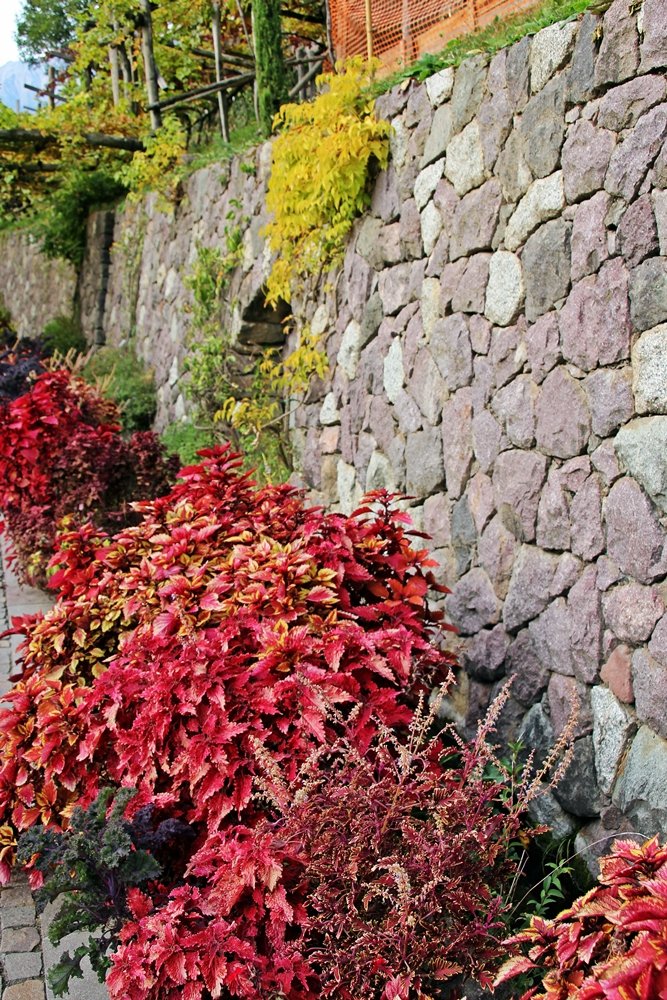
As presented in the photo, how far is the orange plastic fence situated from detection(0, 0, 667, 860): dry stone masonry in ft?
1.47

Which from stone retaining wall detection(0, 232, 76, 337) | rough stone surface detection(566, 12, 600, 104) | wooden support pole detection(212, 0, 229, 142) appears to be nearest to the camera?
rough stone surface detection(566, 12, 600, 104)

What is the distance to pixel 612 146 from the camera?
3174 mm

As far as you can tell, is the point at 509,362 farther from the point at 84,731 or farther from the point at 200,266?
the point at 200,266

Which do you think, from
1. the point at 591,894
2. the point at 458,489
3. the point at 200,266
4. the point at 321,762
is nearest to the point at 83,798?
the point at 321,762

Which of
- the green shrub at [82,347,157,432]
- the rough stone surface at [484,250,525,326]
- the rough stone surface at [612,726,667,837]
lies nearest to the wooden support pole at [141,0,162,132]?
the green shrub at [82,347,157,432]

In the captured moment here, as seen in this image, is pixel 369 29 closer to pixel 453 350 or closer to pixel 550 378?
→ pixel 453 350

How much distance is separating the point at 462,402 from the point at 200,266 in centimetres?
447

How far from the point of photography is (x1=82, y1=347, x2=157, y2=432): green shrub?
9961mm

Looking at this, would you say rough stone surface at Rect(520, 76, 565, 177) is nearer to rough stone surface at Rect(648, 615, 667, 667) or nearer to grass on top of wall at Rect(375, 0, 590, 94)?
grass on top of wall at Rect(375, 0, 590, 94)

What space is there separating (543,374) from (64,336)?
417 inches

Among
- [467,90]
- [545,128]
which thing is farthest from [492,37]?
[545,128]

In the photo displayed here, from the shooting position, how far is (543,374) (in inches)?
Result: 143

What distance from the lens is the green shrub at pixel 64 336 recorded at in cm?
1277

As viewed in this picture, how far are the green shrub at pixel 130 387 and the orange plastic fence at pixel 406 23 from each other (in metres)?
4.25
